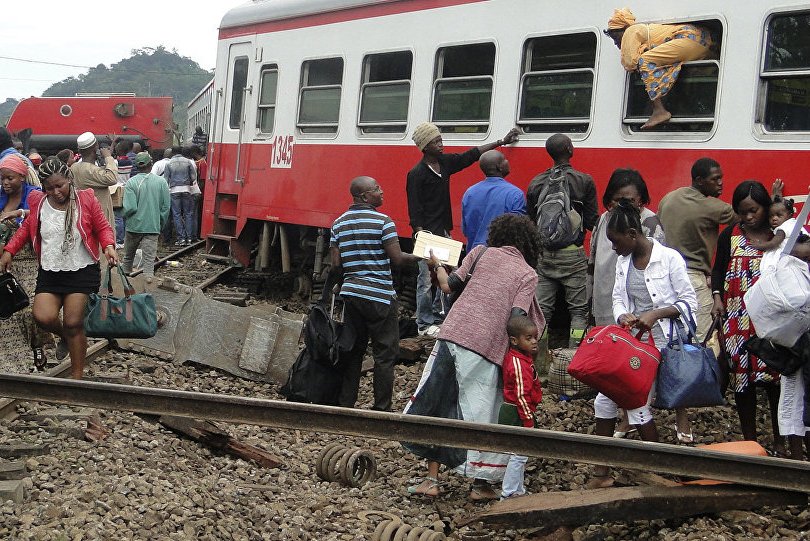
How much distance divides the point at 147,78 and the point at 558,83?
91938 millimetres

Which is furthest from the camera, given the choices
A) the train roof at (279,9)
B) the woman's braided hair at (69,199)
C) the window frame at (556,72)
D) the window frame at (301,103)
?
the window frame at (301,103)

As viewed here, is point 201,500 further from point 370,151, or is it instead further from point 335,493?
point 370,151

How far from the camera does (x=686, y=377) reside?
18.9 ft

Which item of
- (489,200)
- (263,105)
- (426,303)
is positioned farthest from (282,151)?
(489,200)

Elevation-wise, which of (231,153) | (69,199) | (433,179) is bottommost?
(69,199)

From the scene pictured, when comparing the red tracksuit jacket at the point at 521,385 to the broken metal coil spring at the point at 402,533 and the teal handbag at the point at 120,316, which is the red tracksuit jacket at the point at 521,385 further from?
the teal handbag at the point at 120,316

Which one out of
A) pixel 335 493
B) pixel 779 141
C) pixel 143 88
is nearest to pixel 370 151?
pixel 779 141

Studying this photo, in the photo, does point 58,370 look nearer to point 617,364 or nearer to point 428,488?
point 428,488

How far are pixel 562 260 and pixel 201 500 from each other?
354 centimetres

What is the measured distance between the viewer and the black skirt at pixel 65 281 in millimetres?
7555

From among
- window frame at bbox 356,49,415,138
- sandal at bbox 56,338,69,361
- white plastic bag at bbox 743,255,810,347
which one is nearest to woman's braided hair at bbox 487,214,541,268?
white plastic bag at bbox 743,255,810,347

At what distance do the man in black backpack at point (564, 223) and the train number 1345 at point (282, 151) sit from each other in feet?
16.1

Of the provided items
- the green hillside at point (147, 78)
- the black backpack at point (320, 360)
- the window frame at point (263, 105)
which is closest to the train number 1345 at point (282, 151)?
the window frame at point (263, 105)

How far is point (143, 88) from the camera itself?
306 feet
